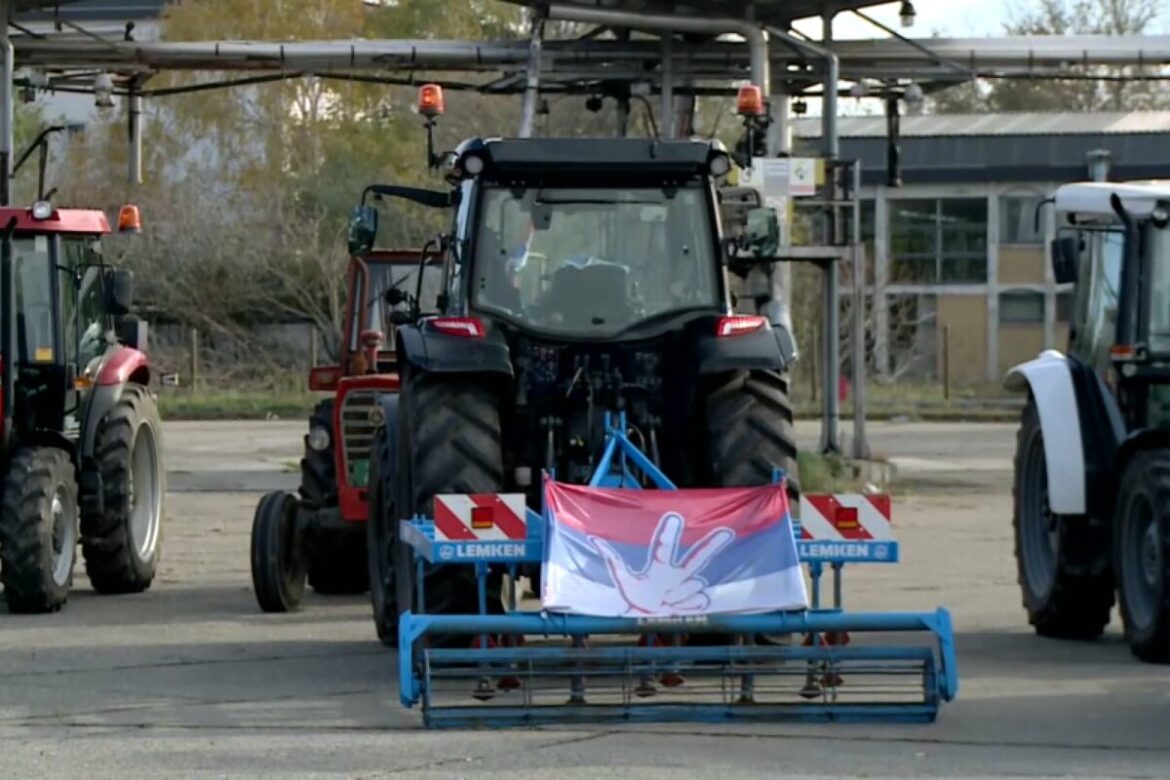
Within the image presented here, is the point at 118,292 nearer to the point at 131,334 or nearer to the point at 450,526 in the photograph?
the point at 131,334

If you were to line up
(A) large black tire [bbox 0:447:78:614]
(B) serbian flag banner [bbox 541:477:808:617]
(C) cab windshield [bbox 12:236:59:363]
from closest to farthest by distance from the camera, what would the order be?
(B) serbian flag banner [bbox 541:477:808:617] < (A) large black tire [bbox 0:447:78:614] < (C) cab windshield [bbox 12:236:59:363]

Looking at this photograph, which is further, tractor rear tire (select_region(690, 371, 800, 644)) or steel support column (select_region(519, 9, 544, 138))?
steel support column (select_region(519, 9, 544, 138))

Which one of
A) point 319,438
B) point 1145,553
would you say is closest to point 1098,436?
point 1145,553

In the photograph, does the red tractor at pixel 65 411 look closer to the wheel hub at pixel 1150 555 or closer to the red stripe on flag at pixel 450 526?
the red stripe on flag at pixel 450 526

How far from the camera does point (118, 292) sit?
49.6ft

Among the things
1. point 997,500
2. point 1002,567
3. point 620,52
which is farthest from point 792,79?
point 1002,567

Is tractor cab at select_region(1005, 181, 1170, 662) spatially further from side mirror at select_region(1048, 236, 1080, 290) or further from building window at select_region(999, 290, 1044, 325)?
building window at select_region(999, 290, 1044, 325)

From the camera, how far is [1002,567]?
1719 cm

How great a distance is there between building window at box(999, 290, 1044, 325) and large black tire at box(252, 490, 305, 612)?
45932 millimetres

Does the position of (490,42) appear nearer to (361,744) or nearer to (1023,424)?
(1023,424)

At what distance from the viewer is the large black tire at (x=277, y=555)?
13805 mm

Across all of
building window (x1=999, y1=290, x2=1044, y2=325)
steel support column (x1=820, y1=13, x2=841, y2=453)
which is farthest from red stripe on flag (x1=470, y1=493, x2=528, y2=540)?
building window (x1=999, y1=290, x2=1044, y2=325)

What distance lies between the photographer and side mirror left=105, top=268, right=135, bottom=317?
15.1m

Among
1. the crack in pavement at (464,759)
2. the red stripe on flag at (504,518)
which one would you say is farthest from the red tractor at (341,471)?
the crack in pavement at (464,759)
